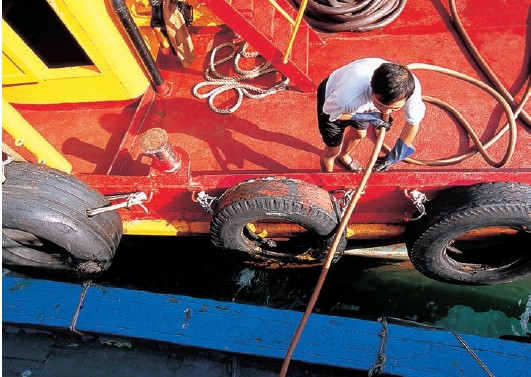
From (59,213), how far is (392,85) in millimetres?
2369

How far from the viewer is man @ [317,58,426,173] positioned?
2.45 metres

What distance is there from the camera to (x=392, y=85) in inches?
95.0

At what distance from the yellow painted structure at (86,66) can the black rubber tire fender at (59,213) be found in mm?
926

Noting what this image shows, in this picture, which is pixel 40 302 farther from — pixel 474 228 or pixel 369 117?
pixel 474 228

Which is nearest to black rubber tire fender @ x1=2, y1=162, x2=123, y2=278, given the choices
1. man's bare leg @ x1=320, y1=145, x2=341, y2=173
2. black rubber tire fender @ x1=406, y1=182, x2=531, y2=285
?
man's bare leg @ x1=320, y1=145, x2=341, y2=173

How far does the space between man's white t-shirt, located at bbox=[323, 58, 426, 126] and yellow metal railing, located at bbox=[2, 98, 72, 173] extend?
2.10m

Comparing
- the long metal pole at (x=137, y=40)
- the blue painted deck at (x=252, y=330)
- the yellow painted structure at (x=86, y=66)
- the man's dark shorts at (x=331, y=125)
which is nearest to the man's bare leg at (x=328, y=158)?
the man's dark shorts at (x=331, y=125)

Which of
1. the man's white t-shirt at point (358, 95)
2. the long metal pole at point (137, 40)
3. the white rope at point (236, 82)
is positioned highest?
the white rope at point (236, 82)

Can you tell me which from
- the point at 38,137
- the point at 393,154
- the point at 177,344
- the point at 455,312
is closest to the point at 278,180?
the point at 393,154

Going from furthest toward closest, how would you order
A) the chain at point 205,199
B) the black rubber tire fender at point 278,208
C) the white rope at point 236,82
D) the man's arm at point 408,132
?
1. the white rope at point 236,82
2. the chain at point 205,199
3. the black rubber tire fender at point 278,208
4. the man's arm at point 408,132

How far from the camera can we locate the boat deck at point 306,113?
361cm

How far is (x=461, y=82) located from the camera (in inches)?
148

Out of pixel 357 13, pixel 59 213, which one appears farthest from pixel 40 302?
pixel 357 13

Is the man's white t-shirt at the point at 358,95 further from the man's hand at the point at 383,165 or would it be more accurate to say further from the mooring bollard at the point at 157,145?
the mooring bollard at the point at 157,145
